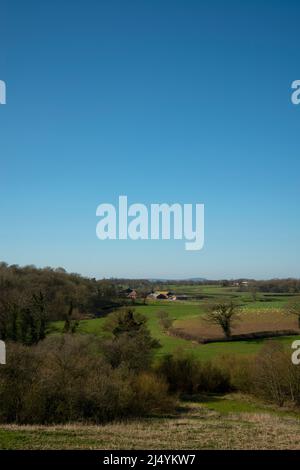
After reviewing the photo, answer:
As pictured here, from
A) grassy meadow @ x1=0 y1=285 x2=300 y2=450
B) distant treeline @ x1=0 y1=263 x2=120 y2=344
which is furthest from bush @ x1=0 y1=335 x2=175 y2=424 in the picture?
distant treeline @ x1=0 y1=263 x2=120 y2=344

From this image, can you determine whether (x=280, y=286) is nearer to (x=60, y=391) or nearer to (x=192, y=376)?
(x=192, y=376)

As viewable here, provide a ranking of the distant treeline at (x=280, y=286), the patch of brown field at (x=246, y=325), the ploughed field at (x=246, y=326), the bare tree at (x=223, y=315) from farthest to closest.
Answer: the distant treeline at (x=280, y=286) → the patch of brown field at (x=246, y=325) → the bare tree at (x=223, y=315) → the ploughed field at (x=246, y=326)

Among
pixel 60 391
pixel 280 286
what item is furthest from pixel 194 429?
pixel 280 286

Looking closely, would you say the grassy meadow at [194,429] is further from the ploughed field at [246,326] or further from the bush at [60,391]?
the ploughed field at [246,326]

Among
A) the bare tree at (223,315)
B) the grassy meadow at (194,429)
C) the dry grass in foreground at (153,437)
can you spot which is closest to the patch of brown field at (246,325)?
the bare tree at (223,315)

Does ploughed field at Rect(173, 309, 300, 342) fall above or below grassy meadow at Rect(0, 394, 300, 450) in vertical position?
below

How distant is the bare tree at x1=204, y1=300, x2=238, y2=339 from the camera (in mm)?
65188

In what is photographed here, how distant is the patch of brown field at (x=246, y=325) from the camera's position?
214 feet

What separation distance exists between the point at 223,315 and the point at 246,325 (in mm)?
6412

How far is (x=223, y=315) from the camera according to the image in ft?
216

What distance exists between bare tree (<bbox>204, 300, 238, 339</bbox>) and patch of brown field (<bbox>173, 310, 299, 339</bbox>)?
3.37 ft

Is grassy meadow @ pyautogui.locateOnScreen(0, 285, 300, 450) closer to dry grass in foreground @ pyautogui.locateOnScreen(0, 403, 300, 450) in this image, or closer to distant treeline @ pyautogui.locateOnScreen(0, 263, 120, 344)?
dry grass in foreground @ pyautogui.locateOnScreen(0, 403, 300, 450)

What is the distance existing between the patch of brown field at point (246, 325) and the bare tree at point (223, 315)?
1.03 m
